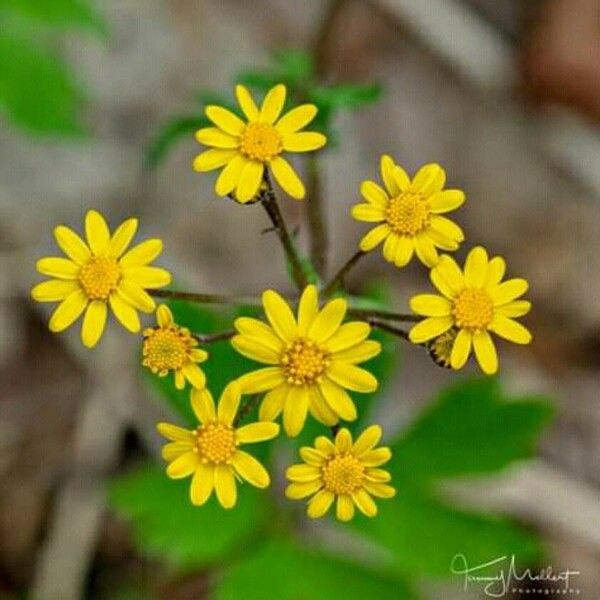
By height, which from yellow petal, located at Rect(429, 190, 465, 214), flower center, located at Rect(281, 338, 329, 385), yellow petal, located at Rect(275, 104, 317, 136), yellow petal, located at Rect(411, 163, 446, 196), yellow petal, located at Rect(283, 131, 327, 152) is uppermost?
yellow petal, located at Rect(275, 104, 317, 136)

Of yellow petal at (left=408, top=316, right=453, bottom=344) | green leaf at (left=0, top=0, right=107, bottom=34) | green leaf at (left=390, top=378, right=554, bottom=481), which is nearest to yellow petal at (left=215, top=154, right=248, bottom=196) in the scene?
yellow petal at (left=408, top=316, right=453, bottom=344)

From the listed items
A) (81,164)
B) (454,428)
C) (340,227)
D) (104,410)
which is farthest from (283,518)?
(81,164)

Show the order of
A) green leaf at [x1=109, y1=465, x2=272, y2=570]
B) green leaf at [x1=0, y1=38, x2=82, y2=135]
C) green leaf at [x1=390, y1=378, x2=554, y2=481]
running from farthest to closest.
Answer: green leaf at [x1=0, y1=38, x2=82, y2=135], green leaf at [x1=109, y1=465, x2=272, y2=570], green leaf at [x1=390, y1=378, x2=554, y2=481]

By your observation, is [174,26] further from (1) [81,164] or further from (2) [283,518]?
(2) [283,518]

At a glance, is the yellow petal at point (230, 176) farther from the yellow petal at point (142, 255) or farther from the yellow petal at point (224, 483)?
the yellow petal at point (224, 483)

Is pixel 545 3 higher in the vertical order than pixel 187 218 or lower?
higher

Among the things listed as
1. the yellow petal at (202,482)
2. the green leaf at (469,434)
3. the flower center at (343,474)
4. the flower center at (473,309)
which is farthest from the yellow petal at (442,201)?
the green leaf at (469,434)

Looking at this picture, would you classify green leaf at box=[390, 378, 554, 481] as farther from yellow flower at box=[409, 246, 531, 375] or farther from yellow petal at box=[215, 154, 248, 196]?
yellow petal at box=[215, 154, 248, 196]

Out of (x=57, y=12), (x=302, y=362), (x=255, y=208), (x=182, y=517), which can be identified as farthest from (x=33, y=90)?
(x=302, y=362)
